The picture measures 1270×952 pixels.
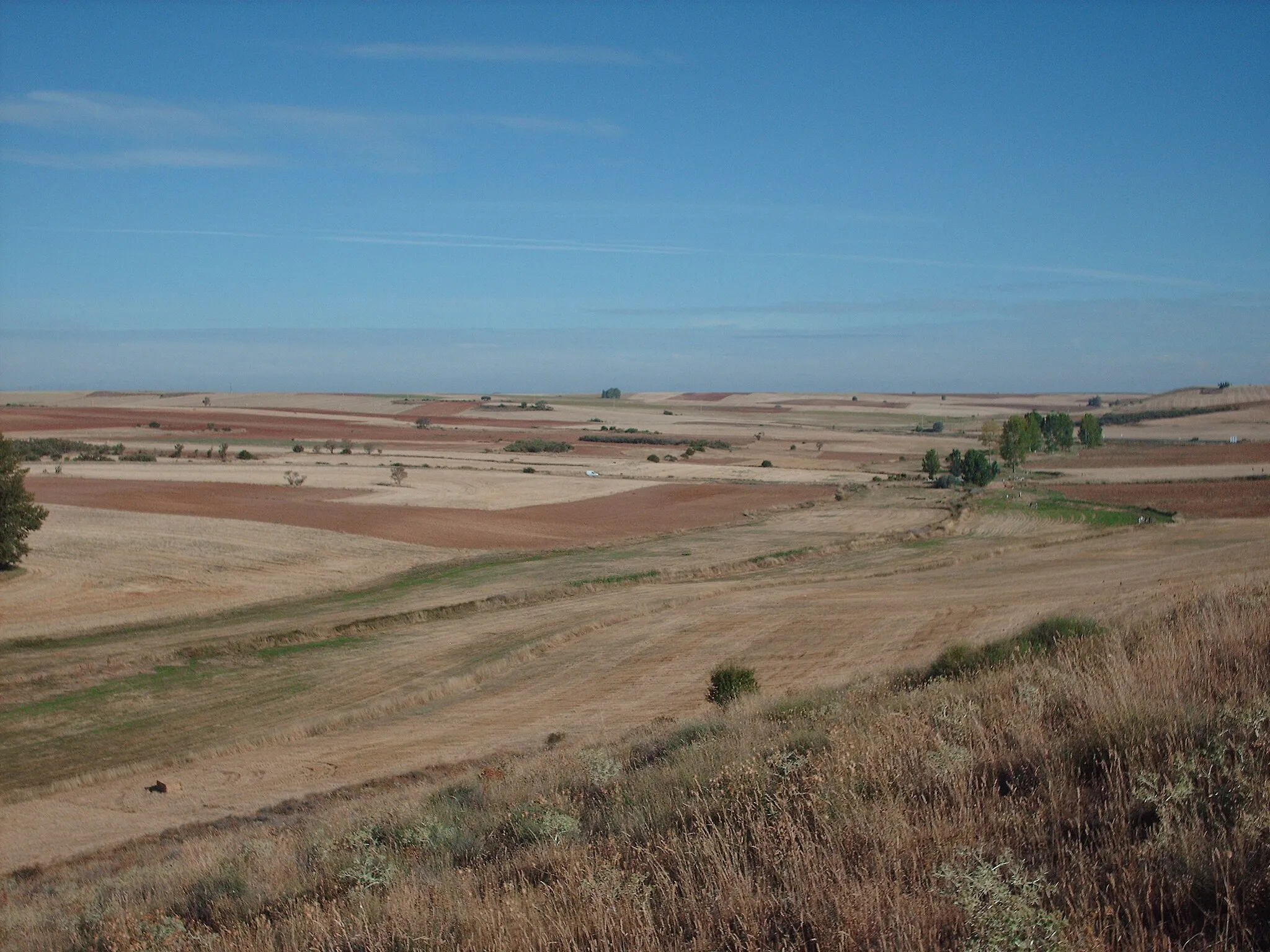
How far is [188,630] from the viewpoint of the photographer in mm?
32000

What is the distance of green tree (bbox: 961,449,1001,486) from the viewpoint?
87375 mm

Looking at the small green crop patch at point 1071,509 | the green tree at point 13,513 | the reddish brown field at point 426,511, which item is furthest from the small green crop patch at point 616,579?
the small green crop patch at point 1071,509

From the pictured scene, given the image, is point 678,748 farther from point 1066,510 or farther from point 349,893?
point 1066,510

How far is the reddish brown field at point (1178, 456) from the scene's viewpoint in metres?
101

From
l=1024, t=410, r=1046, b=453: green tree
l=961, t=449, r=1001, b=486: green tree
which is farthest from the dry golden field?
l=1024, t=410, r=1046, b=453: green tree

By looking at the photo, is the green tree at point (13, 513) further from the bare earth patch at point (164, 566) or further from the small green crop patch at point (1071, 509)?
the small green crop patch at point (1071, 509)

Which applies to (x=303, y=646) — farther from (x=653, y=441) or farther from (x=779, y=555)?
(x=653, y=441)

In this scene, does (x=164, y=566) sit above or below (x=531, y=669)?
above

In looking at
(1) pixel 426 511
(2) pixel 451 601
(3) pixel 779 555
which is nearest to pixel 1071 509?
(3) pixel 779 555

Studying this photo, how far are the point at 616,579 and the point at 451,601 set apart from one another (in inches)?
297

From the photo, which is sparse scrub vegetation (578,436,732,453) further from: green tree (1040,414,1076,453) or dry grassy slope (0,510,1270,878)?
dry grassy slope (0,510,1270,878)

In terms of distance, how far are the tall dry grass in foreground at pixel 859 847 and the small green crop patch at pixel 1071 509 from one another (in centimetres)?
5442

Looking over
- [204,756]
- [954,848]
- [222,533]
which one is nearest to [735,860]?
[954,848]

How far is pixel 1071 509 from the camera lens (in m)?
65.1
